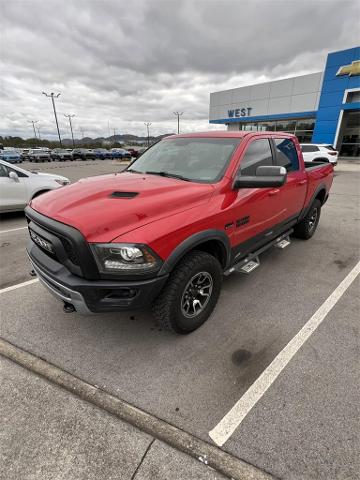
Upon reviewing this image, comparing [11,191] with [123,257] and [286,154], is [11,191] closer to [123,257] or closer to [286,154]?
[123,257]

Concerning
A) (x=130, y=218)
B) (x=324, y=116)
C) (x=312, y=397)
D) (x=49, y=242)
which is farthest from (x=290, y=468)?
(x=324, y=116)

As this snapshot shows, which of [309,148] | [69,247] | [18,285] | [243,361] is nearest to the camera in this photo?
[69,247]

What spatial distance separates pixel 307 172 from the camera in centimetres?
441

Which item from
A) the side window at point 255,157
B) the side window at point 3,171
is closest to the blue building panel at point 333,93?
the side window at point 255,157

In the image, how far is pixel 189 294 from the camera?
100 inches

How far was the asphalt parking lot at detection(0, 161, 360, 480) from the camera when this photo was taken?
1717 millimetres

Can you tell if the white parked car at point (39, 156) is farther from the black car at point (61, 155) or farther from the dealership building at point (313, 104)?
the dealership building at point (313, 104)

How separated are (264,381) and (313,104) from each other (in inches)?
1143

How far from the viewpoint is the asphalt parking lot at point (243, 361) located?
5.63 feet

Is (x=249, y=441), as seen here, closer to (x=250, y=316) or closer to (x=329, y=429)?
(x=329, y=429)

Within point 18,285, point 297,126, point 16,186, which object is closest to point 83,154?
point 297,126

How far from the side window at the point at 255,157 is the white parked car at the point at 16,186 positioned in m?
5.59

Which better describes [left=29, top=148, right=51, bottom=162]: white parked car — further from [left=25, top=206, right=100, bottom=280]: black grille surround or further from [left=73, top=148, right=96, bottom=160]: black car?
[left=25, top=206, right=100, bottom=280]: black grille surround

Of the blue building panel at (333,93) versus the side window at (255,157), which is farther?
the blue building panel at (333,93)
